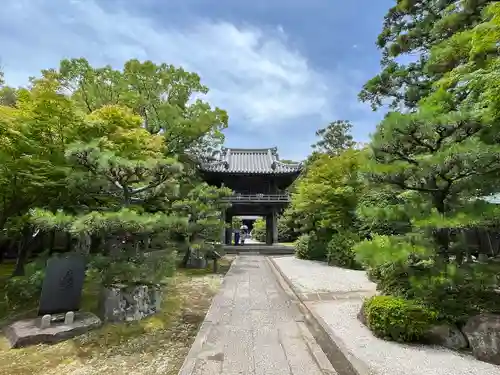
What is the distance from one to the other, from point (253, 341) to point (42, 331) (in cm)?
333

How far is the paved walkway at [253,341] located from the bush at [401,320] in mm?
1061

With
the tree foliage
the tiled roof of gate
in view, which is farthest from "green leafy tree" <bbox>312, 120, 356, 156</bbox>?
the tree foliage

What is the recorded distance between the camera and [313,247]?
13.4 metres

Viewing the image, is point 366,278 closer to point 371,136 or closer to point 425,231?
point 425,231

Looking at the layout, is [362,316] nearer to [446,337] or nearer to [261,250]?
[446,337]

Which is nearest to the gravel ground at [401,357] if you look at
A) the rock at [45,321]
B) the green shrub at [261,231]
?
the rock at [45,321]

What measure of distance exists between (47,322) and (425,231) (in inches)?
246

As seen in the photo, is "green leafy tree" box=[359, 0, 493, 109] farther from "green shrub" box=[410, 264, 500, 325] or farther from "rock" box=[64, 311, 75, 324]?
"rock" box=[64, 311, 75, 324]

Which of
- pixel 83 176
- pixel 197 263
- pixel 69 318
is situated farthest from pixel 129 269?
pixel 197 263

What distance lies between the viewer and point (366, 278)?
8555mm

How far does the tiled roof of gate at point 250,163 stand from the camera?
21592mm

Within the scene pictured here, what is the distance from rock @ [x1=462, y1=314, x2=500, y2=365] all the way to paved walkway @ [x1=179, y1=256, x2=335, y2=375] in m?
1.92

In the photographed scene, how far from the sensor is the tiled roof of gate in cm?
2159

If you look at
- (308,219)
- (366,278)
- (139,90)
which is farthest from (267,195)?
(366,278)
